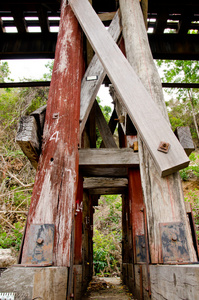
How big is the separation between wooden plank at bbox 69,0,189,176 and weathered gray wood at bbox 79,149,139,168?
4.35ft

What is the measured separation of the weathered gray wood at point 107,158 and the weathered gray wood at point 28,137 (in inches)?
41.0

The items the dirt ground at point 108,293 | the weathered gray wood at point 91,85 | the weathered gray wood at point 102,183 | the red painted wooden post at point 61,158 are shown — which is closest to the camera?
the red painted wooden post at point 61,158

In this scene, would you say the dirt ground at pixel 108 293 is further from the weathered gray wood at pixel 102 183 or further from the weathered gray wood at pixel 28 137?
the weathered gray wood at pixel 28 137

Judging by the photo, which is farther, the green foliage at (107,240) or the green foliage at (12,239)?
the green foliage at (107,240)

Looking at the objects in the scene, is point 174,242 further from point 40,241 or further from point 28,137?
point 28,137

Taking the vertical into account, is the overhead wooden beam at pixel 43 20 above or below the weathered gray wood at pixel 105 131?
above

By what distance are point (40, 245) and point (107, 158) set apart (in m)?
1.62

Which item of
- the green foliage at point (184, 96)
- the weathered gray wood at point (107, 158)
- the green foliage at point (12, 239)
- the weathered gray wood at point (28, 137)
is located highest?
the green foliage at point (184, 96)

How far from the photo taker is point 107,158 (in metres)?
2.98

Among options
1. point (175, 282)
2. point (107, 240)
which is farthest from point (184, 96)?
point (175, 282)

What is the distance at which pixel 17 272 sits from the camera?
44.5 inches

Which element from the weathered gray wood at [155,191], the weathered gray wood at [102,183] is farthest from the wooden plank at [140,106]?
the weathered gray wood at [102,183]

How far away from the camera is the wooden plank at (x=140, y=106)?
1.46 m

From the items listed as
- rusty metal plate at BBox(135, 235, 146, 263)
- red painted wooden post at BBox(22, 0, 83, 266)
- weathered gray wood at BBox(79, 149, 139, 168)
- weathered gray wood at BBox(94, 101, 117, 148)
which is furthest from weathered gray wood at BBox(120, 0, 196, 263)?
weathered gray wood at BBox(94, 101, 117, 148)
